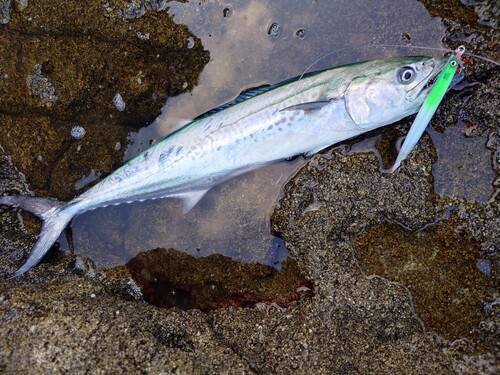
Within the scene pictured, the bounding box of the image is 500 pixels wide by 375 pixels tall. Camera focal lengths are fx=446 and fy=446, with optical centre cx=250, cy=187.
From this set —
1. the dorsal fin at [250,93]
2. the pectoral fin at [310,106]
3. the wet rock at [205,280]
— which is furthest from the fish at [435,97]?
the wet rock at [205,280]

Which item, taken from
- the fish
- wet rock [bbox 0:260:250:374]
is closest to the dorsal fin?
the fish

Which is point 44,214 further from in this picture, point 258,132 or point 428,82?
point 428,82

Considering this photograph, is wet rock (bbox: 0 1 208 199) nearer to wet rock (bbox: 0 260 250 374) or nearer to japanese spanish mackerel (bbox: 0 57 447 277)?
japanese spanish mackerel (bbox: 0 57 447 277)

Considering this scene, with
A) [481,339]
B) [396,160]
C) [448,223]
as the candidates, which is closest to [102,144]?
[396,160]

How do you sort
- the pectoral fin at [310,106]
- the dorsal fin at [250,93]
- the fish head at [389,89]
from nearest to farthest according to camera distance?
the fish head at [389,89]
the pectoral fin at [310,106]
the dorsal fin at [250,93]

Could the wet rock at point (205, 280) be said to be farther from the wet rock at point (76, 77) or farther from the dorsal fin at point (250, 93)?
the dorsal fin at point (250, 93)

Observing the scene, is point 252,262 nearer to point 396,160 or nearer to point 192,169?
point 192,169

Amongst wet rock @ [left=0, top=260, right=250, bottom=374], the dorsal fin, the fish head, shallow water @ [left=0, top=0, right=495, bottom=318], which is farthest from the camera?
shallow water @ [left=0, top=0, right=495, bottom=318]
